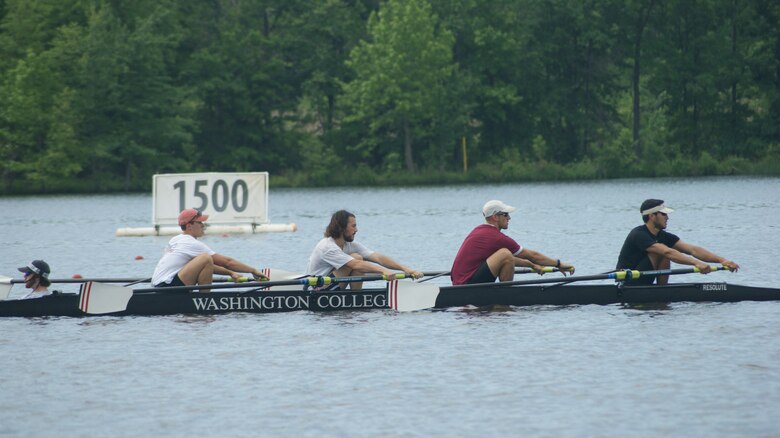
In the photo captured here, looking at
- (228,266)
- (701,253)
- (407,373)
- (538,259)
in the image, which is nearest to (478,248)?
(538,259)

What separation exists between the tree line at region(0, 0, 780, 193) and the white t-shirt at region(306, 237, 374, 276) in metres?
59.7

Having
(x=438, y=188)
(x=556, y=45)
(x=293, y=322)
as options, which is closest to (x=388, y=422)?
(x=293, y=322)

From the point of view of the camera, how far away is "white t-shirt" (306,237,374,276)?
19.3 metres

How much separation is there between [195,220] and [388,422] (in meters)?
7.43

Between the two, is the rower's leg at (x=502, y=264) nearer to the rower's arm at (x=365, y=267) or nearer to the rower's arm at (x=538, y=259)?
the rower's arm at (x=538, y=259)

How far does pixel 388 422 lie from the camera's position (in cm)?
1277

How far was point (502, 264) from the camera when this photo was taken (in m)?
18.9

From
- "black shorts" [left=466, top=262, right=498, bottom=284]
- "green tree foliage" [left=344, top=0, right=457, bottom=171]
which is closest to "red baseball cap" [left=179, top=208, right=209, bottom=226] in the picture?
"black shorts" [left=466, top=262, right=498, bottom=284]

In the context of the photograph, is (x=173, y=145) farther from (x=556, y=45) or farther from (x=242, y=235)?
(x=242, y=235)

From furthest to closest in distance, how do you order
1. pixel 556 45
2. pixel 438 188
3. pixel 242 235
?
pixel 556 45, pixel 438 188, pixel 242 235

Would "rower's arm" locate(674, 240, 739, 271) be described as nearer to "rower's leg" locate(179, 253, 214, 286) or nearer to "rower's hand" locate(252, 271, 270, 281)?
"rower's hand" locate(252, 271, 270, 281)

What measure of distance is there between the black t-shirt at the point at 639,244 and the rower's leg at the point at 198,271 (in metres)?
6.14

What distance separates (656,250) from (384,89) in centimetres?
6594

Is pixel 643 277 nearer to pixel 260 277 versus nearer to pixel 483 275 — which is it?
pixel 483 275
